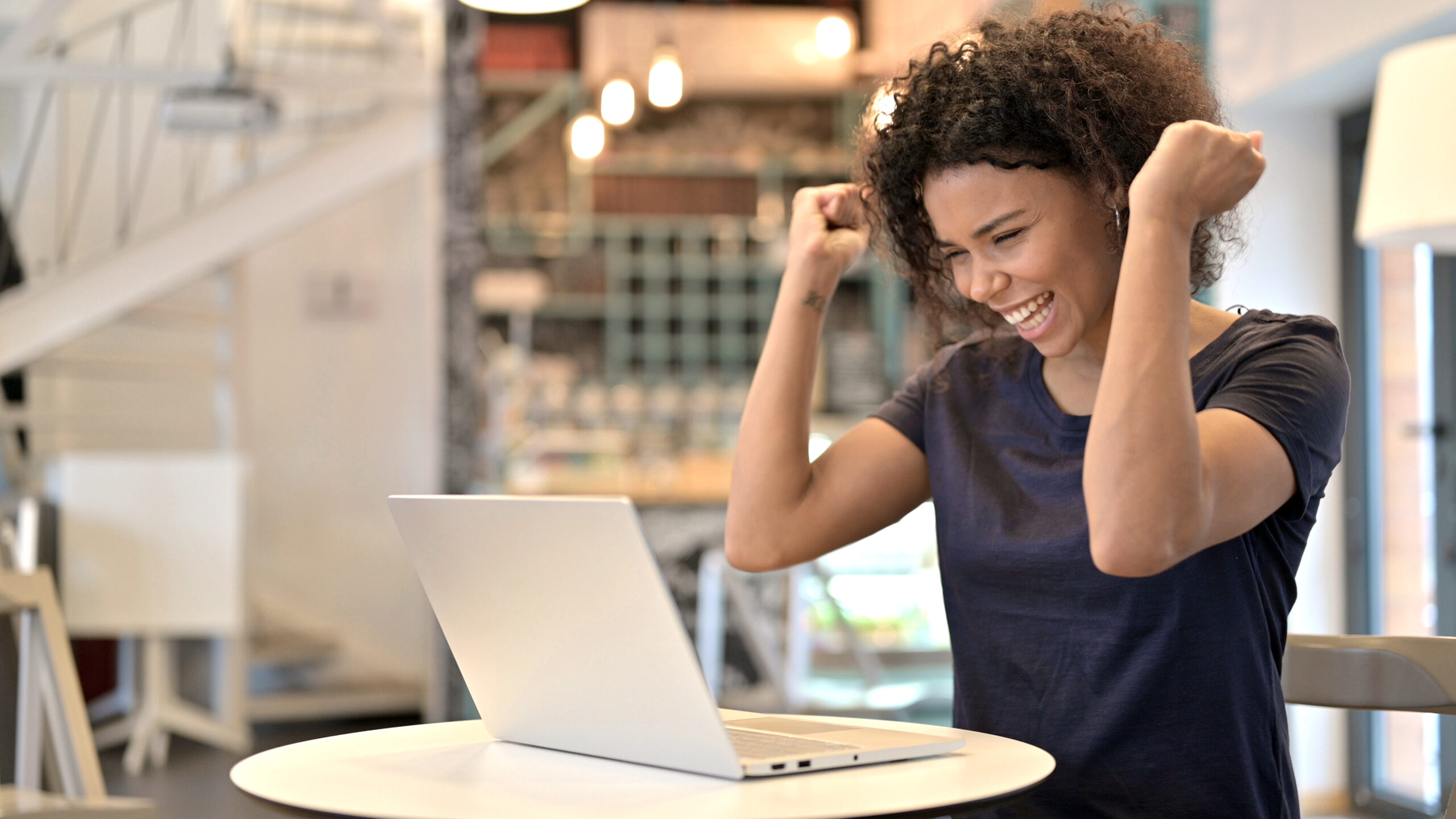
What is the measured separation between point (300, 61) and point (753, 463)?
5948 mm

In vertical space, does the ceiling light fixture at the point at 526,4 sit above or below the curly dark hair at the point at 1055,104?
above

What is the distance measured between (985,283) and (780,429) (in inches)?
10.8

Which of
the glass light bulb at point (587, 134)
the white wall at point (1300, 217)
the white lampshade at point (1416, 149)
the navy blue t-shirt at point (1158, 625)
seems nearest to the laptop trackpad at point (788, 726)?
the navy blue t-shirt at point (1158, 625)

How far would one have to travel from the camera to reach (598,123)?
5.92m

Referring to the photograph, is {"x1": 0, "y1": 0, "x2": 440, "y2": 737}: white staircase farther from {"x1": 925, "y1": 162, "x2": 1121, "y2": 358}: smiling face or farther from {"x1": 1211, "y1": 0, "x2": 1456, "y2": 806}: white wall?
{"x1": 925, "y1": 162, "x2": 1121, "y2": 358}: smiling face

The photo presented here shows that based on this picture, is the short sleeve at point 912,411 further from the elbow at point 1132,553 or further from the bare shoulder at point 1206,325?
the elbow at point 1132,553

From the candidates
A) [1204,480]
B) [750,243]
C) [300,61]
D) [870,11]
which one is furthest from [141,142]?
[1204,480]

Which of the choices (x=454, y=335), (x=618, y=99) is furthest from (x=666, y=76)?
(x=454, y=335)

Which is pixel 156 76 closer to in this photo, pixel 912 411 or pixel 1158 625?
pixel 912 411

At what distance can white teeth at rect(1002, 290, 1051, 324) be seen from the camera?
1208 millimetres

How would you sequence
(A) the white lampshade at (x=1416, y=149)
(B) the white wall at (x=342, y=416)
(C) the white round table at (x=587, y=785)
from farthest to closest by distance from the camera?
(B) the white wall at (x=342, y=416), (A) the white lampshade at (x=1416, y=149), (C) the white round table at (x=587, y=785)

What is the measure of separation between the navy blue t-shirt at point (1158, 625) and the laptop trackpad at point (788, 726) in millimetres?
189

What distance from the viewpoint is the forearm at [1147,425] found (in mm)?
1004

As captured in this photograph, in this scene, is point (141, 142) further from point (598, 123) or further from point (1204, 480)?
point (1204, 480)
